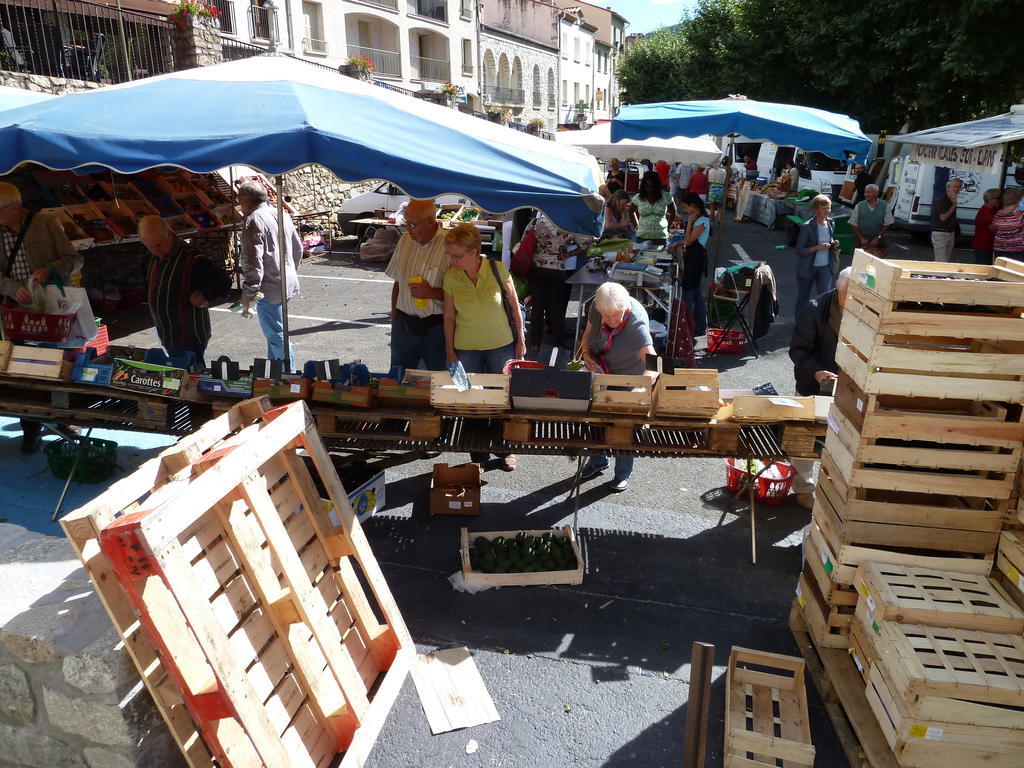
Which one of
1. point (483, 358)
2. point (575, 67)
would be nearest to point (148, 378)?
point (483, 358)

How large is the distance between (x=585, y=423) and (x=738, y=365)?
4.36 m

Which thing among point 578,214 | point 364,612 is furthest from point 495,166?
point 364,612

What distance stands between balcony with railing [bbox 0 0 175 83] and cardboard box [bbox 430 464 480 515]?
1080cm

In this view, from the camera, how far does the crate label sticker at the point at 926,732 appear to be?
2.95 meters

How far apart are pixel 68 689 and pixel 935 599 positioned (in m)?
3.60

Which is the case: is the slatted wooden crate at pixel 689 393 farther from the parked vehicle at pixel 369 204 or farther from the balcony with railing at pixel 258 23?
the balcony with railing at pixel 258 23

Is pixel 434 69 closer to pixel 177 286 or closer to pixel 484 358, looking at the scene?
pixel 177 286

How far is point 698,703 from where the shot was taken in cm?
209

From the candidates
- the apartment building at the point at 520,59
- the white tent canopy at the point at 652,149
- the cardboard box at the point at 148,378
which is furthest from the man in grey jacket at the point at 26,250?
the apartment building at the point at 520,59

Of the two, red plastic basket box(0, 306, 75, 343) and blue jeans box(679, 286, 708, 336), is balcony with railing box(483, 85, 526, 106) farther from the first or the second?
red plastic basket box(0, 306, 75, 343)

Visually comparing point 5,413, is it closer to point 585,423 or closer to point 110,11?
point 585,423

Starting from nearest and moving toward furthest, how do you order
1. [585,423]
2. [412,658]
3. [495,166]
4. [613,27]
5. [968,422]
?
Answer: [968,422] → [412,658] → [495,166] → [585,423] → [613,27]

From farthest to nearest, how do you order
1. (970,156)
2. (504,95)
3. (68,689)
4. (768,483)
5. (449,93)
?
(504,95) → (449,93) → (970,156) → (768,483) → (68,689)

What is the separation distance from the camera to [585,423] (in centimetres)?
474
